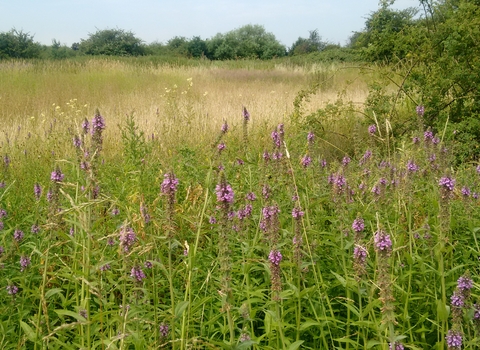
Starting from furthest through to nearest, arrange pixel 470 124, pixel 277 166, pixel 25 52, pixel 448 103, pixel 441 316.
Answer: pixel 25 52 < pixel 448 103 < pixel 470 124 < pixel 277 166 < pixel 441 316

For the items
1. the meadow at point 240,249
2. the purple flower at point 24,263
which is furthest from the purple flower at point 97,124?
the purple flower at point 24,263

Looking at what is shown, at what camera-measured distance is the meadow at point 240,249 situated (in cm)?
172

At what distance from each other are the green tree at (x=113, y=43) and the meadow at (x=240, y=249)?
39.0m

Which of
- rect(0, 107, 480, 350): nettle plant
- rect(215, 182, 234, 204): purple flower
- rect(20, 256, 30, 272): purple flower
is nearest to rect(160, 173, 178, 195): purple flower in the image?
rect(0, 107, 480, 350): nettle plant

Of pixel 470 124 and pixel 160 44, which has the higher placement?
pixel 160 44

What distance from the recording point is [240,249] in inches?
107

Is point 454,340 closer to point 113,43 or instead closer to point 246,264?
point 246,264

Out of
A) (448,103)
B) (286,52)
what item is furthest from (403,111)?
(286,52)

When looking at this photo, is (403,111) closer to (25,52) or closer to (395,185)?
(395,185)

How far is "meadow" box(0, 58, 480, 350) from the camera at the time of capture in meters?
1.72

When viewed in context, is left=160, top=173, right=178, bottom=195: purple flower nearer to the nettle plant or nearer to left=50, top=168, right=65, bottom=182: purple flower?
the nettle plant

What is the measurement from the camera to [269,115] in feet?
27.6

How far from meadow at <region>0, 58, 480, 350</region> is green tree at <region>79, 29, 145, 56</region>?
128 feet

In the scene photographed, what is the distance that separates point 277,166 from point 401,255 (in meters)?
0.84
